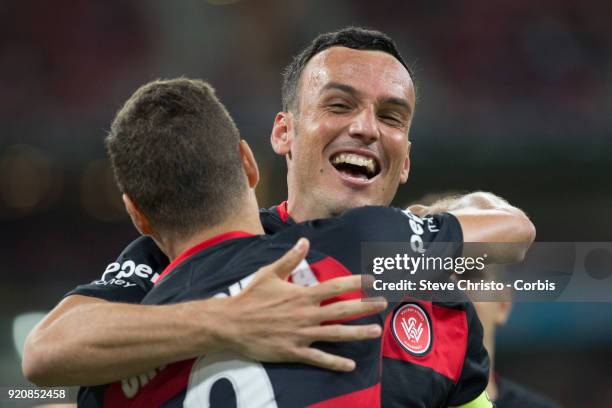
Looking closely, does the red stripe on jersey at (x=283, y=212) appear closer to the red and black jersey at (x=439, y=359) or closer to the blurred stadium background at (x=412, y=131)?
the red and black jersey at (x=439, y=359)

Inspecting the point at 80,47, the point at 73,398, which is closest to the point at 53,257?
the point at 80,47

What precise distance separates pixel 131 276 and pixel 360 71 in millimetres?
1006

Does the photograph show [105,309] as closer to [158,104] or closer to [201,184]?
[201,184]

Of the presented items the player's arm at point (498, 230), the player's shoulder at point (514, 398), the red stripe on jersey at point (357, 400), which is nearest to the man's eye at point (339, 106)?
the player's arm at point (498, 230)

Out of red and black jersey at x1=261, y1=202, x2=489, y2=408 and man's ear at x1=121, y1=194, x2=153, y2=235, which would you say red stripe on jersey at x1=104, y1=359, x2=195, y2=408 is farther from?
red and black jersey at x1=261, y1=202, x2=489, y2=408

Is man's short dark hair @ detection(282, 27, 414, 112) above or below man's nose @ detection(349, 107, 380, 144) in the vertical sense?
above

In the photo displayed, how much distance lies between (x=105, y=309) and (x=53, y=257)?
5.96 m

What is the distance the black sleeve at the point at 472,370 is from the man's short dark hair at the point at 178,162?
896 millimetres

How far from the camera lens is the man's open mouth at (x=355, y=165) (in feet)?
8.66

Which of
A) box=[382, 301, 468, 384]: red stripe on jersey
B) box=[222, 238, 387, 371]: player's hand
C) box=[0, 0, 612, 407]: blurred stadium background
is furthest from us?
box=[0, 0, 612, 407]: blurred stadium background

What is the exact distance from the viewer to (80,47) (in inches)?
323

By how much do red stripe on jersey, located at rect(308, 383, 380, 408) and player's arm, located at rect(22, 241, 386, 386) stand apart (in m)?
0.07

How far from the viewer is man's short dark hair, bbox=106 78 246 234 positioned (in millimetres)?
1863

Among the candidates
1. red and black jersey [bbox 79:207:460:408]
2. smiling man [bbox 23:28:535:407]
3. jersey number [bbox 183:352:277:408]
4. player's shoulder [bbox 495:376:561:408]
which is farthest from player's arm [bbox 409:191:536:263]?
player's shoulder [bbox 495:376:561:408]
